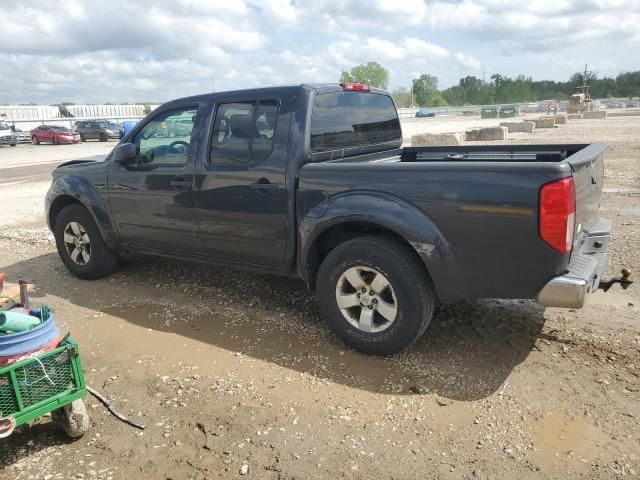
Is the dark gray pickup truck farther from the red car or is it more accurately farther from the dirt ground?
the red car

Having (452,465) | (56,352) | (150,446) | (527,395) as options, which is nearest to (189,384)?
(150,446)

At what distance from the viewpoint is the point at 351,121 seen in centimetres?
457

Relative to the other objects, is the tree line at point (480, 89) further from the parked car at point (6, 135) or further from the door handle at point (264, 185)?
the door handle at point (264, 185)

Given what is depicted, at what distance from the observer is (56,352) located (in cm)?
286

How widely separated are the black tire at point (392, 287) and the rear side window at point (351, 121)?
3.12ft

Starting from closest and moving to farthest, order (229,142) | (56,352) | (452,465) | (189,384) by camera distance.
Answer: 1. (452,465)
2. (56,352)
3. (189,384)
4. (229,142)

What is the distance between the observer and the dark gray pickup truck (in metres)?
3.12

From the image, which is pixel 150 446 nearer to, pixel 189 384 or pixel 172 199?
pixel 189 384

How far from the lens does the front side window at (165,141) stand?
4.68 meters

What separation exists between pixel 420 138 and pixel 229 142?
1580 cm

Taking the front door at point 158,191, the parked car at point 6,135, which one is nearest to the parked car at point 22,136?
the parked car at point 6,135

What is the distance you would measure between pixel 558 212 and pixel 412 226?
87 cm

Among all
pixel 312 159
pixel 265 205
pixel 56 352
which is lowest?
pixel 56 352

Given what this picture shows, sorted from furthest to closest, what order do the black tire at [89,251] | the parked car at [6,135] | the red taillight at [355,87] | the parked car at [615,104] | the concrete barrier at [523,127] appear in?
the parked car at [615,104], the parked car at [6,135], the concrete barrier at [523,127], the black tire at [89,251], the red taillight at [355,87]
